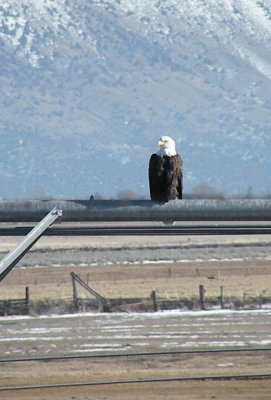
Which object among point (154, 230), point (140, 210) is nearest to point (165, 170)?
point (154, 230)

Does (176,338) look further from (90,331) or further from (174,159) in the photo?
(174,159)

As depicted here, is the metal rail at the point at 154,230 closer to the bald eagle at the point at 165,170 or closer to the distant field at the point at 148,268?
the bald eagle at the point at 165,170

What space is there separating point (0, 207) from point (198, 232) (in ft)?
3.76

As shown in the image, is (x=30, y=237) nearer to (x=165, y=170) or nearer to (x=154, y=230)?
(x=154, y=230)

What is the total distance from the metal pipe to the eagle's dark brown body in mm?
691

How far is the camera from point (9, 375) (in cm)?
2028

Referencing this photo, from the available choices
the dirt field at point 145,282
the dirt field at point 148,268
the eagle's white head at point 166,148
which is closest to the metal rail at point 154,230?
the eagle's white head at point 166,148

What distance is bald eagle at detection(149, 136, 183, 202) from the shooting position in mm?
8969

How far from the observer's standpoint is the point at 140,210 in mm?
7648

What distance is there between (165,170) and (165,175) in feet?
0.73

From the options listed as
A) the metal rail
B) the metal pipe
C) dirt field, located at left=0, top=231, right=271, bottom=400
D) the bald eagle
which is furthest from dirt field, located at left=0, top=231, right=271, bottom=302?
the metal pipe

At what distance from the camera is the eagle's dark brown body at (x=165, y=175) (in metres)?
8.72

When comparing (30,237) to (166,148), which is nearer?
(30,237)

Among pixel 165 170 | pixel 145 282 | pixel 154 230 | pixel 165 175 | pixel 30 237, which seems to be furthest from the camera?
pixel 145 282
